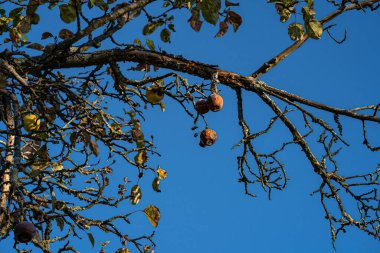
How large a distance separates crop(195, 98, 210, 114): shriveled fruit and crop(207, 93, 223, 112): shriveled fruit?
3.5 inches

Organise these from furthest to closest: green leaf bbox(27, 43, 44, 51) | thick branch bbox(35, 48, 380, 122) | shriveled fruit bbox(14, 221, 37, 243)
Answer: green leaf bbox(27, 43, 44, 51)
thick branch bbox(35, 48, 380, 122)
shriveled fruit bbox(14, 221, 37, 243)

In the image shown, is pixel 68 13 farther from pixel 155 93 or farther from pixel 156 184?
pixel 156 184

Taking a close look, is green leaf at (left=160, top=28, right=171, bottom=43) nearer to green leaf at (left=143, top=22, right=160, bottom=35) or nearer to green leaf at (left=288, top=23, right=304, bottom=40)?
green leaf at (left=143, top=22, right=160, bottom=35)

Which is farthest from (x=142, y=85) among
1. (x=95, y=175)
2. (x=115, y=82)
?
(x=95, y=175)

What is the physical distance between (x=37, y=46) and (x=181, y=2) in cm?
107

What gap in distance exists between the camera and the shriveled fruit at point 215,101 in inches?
111

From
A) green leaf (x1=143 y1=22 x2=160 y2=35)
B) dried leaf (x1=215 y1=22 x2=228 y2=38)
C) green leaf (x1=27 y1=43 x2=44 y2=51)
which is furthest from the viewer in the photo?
green leaf (x1=143 y1=22 x2=160 y2=35)

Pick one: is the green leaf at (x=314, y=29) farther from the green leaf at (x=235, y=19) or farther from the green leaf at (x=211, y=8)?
the green leaf at (x=235, y=19)

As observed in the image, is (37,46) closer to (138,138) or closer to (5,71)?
(5,71)

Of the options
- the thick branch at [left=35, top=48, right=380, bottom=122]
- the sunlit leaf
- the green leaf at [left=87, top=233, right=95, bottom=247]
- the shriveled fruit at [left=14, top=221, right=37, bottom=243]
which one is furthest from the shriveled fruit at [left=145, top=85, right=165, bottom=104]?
the shriveled fruit at [left=14, top=221, right=37, bottom=243]

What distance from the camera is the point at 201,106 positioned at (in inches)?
118

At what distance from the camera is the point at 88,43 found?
3154mm

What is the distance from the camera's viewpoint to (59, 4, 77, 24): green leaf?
323 centimetres

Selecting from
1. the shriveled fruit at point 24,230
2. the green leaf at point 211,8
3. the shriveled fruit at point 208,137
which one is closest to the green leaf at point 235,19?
the green leaf at point 211,8
